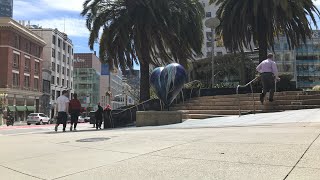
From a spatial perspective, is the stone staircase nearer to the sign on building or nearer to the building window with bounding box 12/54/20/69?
the building window with bounding box 12/54/20/69

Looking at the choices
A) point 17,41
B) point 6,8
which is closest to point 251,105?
point 17,41

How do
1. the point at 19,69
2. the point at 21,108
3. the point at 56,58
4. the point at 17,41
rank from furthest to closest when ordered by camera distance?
the point at 56,58 < the point at 21,108 < the point at 19,69 < the point at 17,41

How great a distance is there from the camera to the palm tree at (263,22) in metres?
26.6

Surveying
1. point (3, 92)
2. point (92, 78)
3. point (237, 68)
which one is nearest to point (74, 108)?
point (237, 68)

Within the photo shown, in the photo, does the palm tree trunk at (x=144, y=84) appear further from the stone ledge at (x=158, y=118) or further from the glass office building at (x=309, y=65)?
the glass office building at (x=309, y=65)

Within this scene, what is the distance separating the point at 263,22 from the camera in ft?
91.0

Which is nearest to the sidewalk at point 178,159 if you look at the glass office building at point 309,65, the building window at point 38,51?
the building window at point 38,51

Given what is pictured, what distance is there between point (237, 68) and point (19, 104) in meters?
40.2

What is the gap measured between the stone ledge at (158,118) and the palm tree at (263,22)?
40.5 feet

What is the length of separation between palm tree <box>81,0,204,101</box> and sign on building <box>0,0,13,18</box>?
93.2m

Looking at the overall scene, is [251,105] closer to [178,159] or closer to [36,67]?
[178,159]

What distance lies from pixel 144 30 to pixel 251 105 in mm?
9841

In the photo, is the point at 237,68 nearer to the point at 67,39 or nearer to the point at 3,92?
the point at 3,92

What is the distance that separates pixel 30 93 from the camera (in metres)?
76.1
